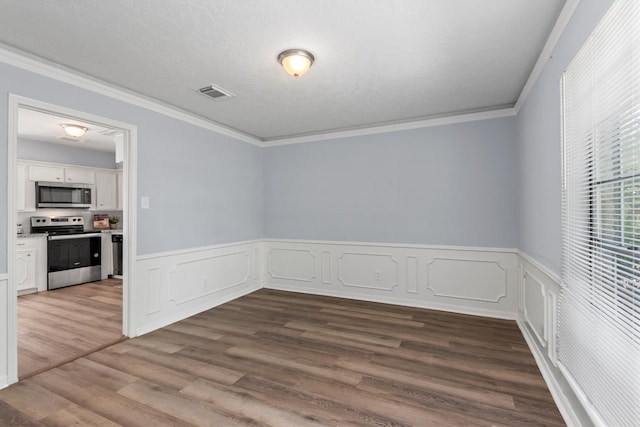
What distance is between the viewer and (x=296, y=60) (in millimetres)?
2438

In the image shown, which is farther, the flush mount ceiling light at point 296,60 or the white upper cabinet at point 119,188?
the white upper cabinet at point 119,188

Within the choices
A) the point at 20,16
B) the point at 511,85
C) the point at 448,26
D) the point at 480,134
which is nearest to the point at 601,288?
the point at 448,26

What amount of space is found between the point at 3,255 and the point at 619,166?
396cm

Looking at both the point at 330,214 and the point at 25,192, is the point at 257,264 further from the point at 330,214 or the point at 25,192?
the point at 25,192

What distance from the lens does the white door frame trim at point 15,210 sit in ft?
7.77

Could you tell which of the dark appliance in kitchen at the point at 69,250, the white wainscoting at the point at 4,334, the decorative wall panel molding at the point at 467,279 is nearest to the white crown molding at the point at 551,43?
the decorative wall panel molding at the point at 467,279

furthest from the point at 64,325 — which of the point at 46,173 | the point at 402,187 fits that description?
the point at 402,187

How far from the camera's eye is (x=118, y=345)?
3.06 meters

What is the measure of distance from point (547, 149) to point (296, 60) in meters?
2.11

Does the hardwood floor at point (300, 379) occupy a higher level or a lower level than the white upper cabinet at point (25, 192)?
lower

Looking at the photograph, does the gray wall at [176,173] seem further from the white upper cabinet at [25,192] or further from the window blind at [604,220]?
the window blind at [604,220]

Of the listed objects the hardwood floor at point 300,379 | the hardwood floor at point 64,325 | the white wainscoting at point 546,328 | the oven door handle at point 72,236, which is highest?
the oven door handle at point 72,236

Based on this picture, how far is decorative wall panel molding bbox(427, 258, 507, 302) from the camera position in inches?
148

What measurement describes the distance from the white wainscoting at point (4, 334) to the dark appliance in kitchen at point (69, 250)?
11.6 ft
